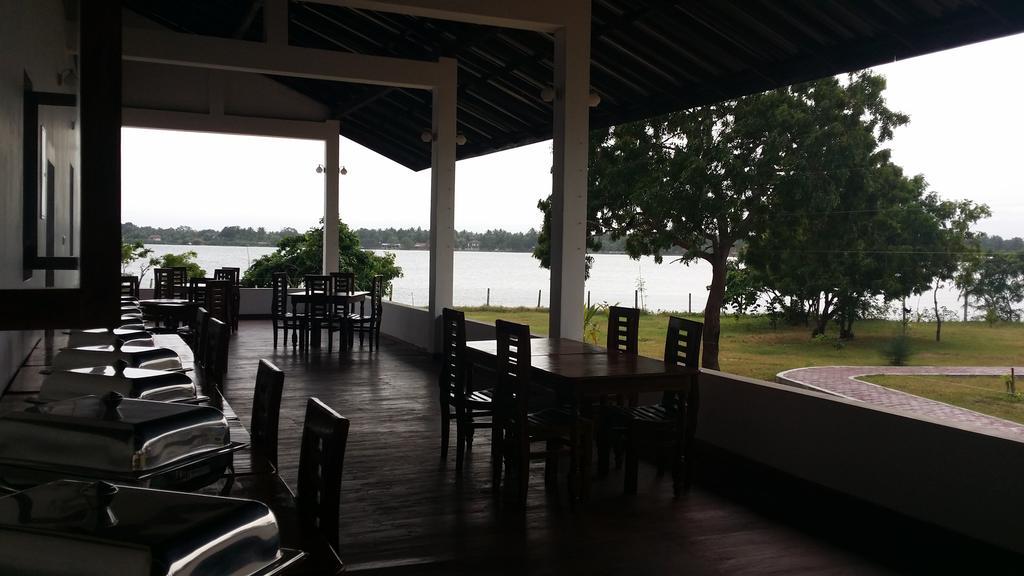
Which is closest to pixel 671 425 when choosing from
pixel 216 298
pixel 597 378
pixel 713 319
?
pixel 597 378

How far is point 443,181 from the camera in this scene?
9.32 metres

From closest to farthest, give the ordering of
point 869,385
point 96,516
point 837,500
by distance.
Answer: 1. point 96,516
2. point 837,500
3. point 869,385

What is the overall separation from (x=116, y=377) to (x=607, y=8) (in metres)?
5.45

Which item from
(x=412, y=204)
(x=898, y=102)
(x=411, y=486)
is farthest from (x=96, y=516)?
(x=412, y=204)

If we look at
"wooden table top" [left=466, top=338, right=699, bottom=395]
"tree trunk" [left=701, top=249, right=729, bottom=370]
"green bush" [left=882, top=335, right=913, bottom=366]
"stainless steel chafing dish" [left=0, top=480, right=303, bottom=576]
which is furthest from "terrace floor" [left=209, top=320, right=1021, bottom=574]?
"tree trunk" [left=701, top=249, right=729, bottom=370]

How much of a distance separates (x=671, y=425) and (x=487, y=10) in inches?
145

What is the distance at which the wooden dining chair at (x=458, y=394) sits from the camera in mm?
4820

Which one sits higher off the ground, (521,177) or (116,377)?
(521,177)

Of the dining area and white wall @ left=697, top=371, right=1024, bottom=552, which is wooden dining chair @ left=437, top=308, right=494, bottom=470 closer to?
white wall @ left=697, top=371, right=1024, bottom=552

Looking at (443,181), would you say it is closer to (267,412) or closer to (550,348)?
(550,348)

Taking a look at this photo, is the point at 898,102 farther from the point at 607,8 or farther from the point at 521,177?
the point at 521,177

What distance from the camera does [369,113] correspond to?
13.3m

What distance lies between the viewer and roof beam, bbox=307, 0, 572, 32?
20.1ft

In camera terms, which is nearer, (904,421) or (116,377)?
(116,377)
